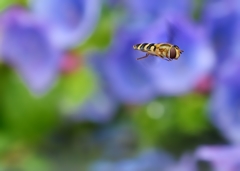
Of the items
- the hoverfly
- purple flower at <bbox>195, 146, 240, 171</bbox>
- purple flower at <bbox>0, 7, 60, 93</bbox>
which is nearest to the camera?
the hoverfly

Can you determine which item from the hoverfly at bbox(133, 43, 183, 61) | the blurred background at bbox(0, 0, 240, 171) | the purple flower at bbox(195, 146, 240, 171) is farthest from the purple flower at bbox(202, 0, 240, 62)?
the hoverfly at bbox(133, 43, 183, 61)

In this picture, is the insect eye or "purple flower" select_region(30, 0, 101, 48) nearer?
the insect eye

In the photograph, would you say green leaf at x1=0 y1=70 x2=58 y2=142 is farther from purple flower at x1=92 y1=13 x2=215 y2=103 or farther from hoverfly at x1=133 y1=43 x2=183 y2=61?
hoverfly at x1=133 y1=43 x2=183 y2=61

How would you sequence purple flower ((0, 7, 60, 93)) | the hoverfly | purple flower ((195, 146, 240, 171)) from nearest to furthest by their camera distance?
the hoverfly, purple flower ((195, 146, 240, 171)), purple flower ((0, 7, 60, 93))

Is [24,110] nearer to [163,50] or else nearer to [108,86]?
[108,86]

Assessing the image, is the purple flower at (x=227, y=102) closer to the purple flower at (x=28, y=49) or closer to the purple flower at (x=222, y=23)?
the purple flower at (x=222, y=23)

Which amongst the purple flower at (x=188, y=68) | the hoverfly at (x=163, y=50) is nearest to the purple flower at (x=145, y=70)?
the purple flower at (x=188, y=68)

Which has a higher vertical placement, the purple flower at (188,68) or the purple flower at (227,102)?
the purple flower at (188,68)
